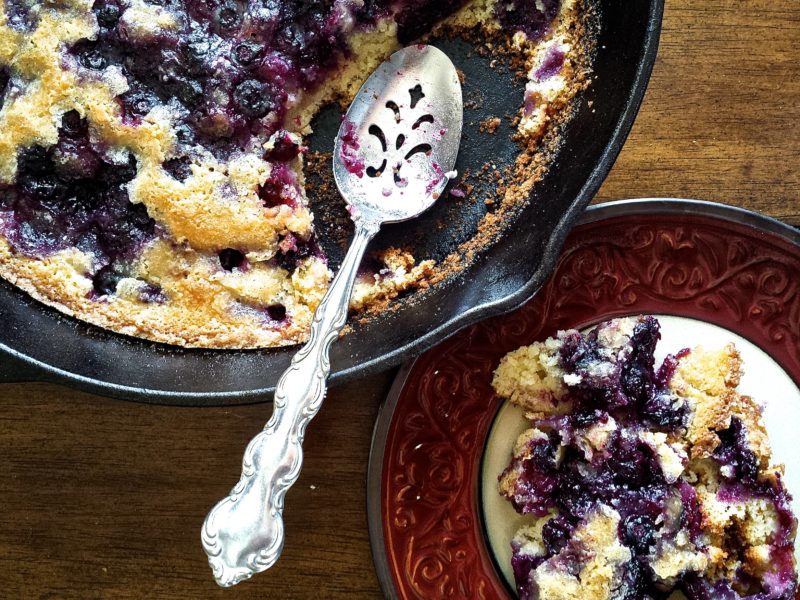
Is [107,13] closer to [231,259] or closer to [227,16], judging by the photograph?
[227,16]

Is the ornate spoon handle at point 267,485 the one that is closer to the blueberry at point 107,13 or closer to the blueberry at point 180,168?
the blueberry at point 180,168

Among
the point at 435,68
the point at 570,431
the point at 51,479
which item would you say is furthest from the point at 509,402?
the point at 51,479

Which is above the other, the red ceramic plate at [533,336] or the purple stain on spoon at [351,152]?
the purple stain on spoon at [351,152]

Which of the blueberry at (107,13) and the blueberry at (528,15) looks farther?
the blueberry at (528,15)

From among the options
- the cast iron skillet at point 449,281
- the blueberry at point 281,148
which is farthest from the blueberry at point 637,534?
the blueberry at point 281,148

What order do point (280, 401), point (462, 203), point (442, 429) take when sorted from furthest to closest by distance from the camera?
point (462, 203)
point (442, 429)
point (280, 401)

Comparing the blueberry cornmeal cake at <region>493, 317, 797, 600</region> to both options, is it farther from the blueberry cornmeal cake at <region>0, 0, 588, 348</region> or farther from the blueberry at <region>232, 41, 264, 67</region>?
the blueberry at <region>232, 41, 264, 67</region>

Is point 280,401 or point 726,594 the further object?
point 726,594

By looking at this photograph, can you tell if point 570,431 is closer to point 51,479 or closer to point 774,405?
point 774,405
